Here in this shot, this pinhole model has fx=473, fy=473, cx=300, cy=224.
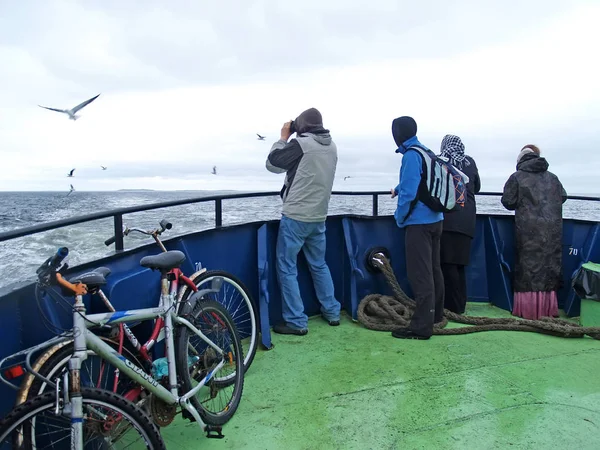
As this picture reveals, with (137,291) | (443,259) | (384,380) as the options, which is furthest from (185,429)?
(443,259)

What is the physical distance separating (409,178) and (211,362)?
6.53ft

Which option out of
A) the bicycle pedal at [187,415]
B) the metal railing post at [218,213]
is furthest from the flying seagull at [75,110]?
the bicycle pedal at [187,415]

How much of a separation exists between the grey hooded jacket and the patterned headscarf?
124cm

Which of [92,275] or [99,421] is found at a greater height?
[92,275]

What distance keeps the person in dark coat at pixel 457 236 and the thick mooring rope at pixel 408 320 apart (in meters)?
0.25

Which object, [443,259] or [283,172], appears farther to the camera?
[443,259]

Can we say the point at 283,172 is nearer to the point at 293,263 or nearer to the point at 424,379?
the point at 293,263

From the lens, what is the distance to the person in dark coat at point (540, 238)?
4434mm

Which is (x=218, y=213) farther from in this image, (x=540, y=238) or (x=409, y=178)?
(x=540, y=238)

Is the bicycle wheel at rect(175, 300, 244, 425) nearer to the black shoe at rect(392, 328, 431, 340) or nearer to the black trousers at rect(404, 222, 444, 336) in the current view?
the black shoe at rect(392, 328, 431, 340)

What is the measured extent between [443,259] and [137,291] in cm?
282

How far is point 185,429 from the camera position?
248 cm

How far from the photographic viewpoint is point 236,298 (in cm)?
344

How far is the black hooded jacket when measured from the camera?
14.5 ft
